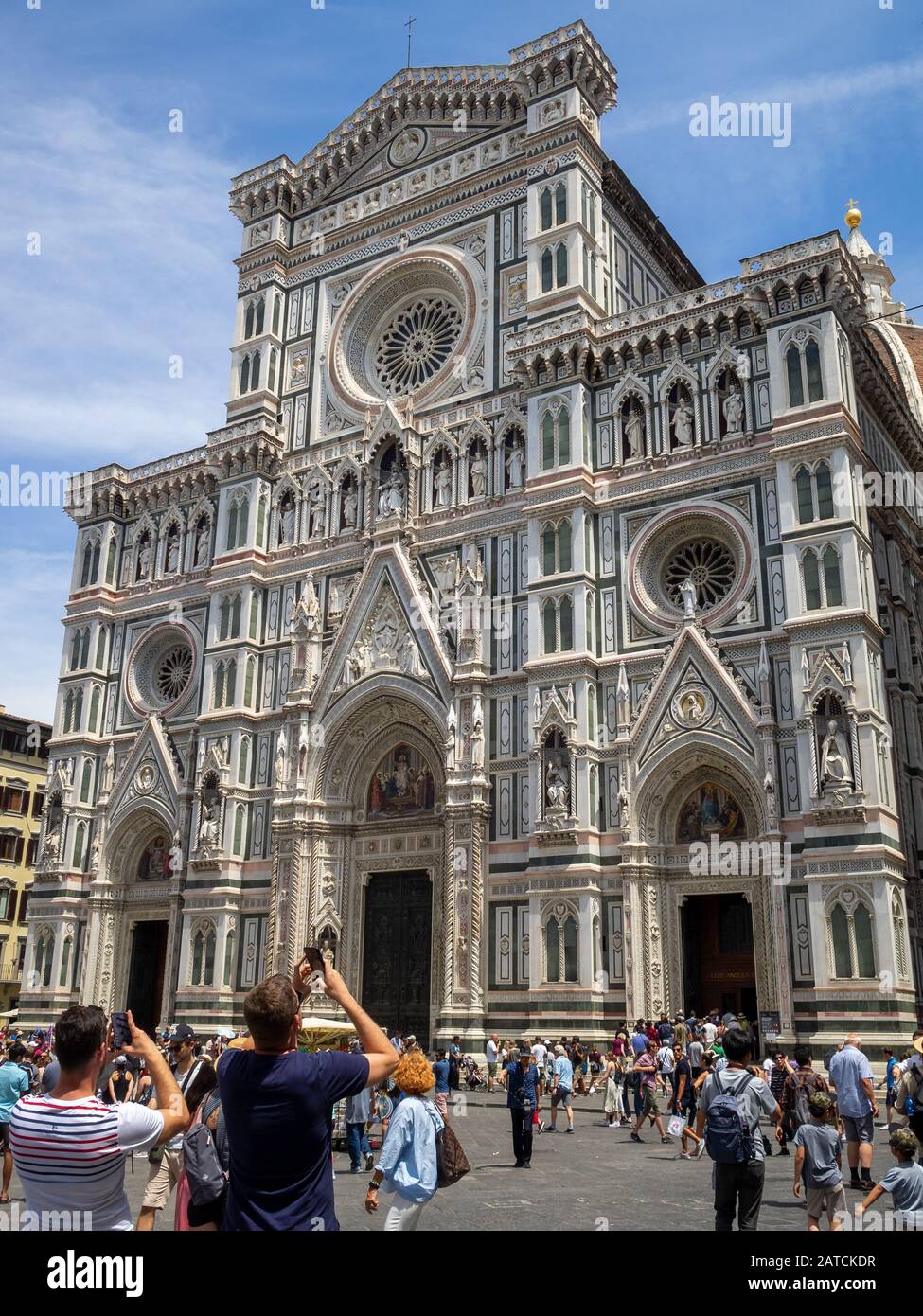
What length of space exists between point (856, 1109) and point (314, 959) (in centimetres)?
1072

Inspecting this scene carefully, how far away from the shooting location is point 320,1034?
19906 mm

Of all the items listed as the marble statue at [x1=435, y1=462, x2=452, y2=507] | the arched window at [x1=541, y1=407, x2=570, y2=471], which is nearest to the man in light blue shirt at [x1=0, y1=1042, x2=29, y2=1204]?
the arched window at [x1=541, y1=407, x2=570, y2=471]

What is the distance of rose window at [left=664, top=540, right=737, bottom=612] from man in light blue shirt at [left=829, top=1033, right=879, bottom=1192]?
665 inches

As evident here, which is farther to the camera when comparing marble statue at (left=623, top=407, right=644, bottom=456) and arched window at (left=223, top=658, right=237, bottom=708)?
arched window at (left=223, top=658, right=237, bottom=708)

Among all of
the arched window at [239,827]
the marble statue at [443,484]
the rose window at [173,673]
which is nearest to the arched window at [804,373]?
the marble statue at [443,484]

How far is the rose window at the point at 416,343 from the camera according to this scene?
37844mm

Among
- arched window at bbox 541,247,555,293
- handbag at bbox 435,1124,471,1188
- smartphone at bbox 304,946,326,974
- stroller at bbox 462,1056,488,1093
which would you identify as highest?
arched window at bbox 541,247,555,293

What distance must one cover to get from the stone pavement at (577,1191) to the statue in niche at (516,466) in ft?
62.4

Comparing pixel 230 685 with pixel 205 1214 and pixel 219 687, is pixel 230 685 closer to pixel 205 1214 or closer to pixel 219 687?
pixel 219 687

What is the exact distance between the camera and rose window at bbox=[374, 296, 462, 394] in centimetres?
3784

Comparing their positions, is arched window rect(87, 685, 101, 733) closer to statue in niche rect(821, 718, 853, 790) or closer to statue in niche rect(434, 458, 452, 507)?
statue in niche rect(434, 458, 452, 507)

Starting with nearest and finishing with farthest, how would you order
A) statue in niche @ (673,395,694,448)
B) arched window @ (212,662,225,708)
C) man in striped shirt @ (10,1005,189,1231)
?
man in striped shirt @ (10,1005,189,1231), statue in niche @ (673,395,694,448), arched window @ (212,662,225,708)

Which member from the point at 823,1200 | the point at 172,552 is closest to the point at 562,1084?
the point at 823,1200
